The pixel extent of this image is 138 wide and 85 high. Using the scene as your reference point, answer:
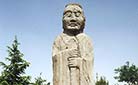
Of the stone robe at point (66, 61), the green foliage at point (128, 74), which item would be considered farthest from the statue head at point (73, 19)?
the green foliage at point (128, 74)

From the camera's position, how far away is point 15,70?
27234mm

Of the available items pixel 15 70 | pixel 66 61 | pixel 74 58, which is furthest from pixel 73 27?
pixel 15 70

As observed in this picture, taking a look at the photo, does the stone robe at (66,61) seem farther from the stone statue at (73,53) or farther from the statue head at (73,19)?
the statue head at (73,19)

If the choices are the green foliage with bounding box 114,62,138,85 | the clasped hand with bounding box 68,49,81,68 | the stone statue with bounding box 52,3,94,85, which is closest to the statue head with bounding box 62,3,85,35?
the stone statue with bounding box 52,3,94,85

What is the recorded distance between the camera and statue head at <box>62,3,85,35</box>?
1334 cm

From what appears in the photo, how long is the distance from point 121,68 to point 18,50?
1965 inches

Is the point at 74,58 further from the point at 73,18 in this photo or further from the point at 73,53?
the point at 73,18

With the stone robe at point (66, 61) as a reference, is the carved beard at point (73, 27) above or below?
above

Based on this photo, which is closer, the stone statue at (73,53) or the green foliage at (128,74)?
the stone statue at (73,53)

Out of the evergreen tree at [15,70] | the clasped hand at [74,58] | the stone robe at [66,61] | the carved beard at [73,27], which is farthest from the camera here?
the evergreen tree at [15,70]

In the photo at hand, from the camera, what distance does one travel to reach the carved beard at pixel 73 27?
13328 mm

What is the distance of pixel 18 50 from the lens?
28.1 metres

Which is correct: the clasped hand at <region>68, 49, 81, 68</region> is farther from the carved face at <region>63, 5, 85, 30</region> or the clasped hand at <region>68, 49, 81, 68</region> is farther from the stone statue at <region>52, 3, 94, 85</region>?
the carved face at <region>63, 5, 85, 30</region>

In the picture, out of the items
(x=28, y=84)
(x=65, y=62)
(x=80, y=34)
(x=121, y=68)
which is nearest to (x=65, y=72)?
(x=65, y=62)
